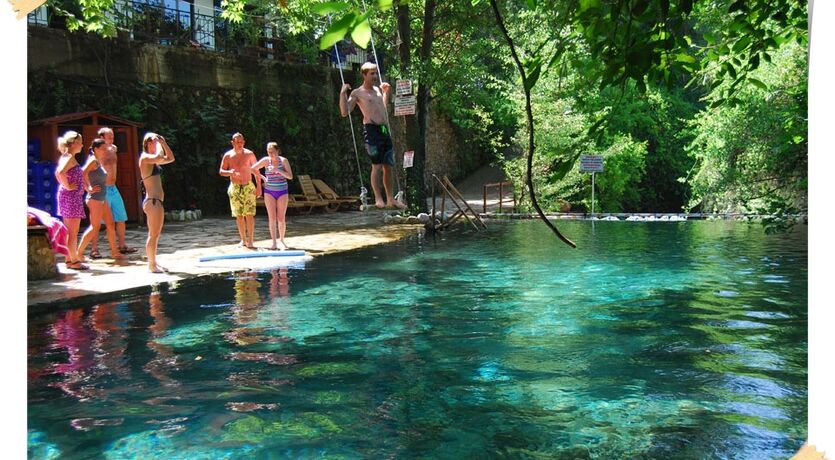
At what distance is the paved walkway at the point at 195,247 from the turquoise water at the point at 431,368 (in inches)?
17.9

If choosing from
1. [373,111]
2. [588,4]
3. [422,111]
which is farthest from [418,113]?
[588,4]

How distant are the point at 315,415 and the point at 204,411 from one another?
2.38 ft

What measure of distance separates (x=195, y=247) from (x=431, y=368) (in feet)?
26.8

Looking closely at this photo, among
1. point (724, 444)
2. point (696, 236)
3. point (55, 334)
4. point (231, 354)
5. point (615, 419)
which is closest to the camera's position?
point (724, 444)

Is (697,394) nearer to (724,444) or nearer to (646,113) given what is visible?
(724,444)

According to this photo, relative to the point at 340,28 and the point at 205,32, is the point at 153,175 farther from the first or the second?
the point at 205,32

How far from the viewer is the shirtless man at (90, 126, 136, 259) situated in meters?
10.8

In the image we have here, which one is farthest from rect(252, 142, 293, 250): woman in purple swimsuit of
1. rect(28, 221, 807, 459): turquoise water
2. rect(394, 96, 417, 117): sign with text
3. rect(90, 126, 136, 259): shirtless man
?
rect(394, 96, 417, 117): sign with text

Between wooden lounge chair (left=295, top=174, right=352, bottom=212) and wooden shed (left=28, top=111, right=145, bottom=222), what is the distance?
5816 mm

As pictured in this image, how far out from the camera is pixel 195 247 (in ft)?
42.5

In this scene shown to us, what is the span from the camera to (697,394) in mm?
5113

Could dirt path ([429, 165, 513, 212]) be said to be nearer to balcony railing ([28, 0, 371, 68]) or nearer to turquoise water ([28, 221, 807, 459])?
balcony railing ([28, 0, 371, 68])
